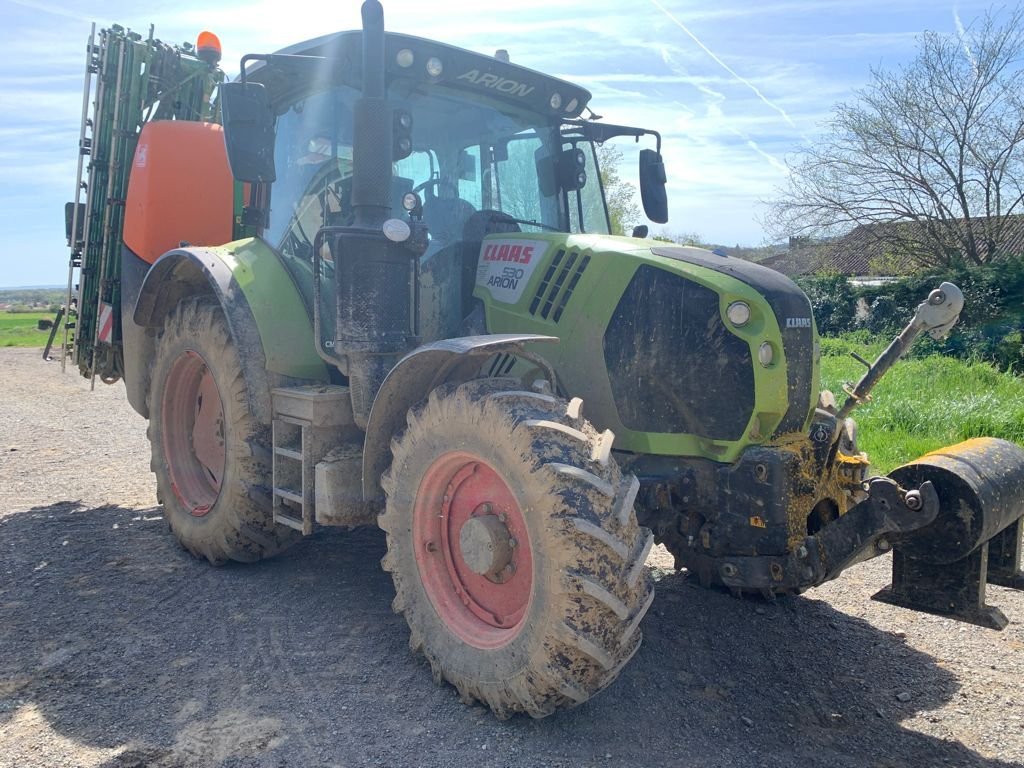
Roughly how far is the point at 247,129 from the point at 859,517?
3144mm

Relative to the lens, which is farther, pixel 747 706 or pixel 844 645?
pixel 844 645

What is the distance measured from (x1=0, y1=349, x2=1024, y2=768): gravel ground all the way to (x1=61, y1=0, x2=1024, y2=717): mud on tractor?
25cm

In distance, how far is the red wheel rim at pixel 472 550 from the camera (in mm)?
3479

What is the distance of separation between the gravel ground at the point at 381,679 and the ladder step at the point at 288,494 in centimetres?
59

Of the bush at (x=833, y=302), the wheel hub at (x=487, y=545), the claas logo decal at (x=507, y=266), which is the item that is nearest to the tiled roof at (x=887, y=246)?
the bush at (x=833, y=302)

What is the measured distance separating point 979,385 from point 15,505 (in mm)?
12642

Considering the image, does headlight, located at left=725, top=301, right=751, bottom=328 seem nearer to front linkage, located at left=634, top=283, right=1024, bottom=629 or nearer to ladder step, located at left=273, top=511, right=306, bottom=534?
front linkage, located at left=634, top=283, right=1024, bottom=629

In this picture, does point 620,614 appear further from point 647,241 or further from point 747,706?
point 647,241

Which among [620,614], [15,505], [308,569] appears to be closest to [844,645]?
[620,614]

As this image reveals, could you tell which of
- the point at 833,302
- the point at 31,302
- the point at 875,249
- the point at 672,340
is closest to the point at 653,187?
the point at 672,340

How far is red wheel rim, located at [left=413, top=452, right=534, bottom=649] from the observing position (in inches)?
137

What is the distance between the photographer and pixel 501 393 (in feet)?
11.3

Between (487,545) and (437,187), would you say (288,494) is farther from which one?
(437,187)

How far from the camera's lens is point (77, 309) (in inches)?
275
